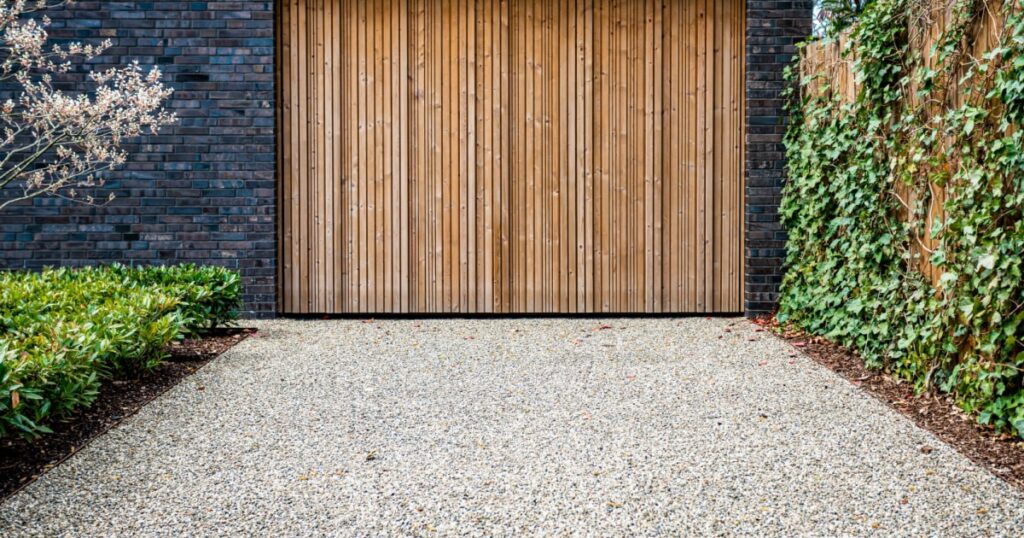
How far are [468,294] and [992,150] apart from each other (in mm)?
4040

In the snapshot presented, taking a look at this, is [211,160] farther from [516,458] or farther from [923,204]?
[923,204]

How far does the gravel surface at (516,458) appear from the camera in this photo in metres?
2.57

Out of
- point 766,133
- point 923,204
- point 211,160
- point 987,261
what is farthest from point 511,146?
point 987,261

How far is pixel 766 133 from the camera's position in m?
6.54

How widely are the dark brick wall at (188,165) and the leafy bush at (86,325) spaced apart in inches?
27.5

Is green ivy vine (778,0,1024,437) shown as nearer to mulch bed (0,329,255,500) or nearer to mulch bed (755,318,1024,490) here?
mulch bed (755,318,1024,490)

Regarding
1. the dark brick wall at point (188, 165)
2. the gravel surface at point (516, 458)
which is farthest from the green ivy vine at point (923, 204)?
the dark brick wall at point (188, 165)

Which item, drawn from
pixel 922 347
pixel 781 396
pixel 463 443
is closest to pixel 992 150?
pixel 922 347

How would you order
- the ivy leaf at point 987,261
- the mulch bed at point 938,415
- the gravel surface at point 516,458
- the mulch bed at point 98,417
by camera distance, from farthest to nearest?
the ivy leaf at point 987,261, the mulch bed at point 938,415, the mulch bed at point 98,417, the gravel surface at point 516,458

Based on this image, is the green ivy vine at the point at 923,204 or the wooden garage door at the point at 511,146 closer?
the green ivy vine at the point at 923,204

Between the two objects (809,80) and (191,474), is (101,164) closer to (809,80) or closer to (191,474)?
(191,474)

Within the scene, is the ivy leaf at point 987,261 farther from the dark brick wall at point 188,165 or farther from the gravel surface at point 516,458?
the dark brick wall at point 188,165

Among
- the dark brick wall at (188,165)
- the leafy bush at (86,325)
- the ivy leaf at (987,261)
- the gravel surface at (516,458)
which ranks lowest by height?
the gravel surface at (516,458)

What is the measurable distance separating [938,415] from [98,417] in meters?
3.62
